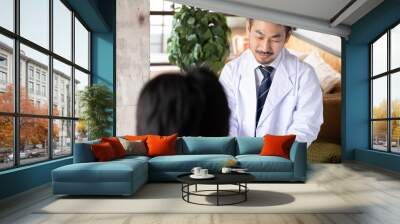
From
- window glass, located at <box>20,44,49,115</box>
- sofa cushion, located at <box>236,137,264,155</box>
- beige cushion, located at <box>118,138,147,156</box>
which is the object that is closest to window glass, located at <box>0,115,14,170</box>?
window glass, located at <box>20,44,49,115</box>

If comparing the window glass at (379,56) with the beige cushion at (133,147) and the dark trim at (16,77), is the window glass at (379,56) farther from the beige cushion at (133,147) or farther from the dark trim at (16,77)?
the dark trim at (16,77)

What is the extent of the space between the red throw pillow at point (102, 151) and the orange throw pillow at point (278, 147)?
81.1 inches

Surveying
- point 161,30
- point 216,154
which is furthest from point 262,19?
point 216,154

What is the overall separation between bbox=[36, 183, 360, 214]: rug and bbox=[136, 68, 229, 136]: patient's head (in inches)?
129

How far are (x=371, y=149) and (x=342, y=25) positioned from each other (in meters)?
2.37

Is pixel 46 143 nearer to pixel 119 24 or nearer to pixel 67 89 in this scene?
pixel 67 89

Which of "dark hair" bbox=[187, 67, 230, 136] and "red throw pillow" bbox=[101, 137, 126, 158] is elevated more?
"dark hair" bbox=[187, 67, 230, 136]

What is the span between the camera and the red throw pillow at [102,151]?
4828mm

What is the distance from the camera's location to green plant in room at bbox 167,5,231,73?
0.52 metres

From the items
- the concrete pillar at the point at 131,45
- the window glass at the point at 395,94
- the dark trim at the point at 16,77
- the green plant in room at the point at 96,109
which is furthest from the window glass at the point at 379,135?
the concrete pillar at the point at 131,45

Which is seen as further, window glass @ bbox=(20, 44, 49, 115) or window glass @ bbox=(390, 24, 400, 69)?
window glass @ bbox=(390, 24, 400, 69)

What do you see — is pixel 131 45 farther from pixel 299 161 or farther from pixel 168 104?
pixel 299 161

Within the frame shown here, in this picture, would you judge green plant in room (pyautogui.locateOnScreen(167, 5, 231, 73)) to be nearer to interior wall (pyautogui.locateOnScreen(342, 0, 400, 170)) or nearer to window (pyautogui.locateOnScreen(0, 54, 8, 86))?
window (pyautogui.locateOnScreen(0, 54, 8, 86))

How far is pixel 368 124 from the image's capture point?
7770mm
